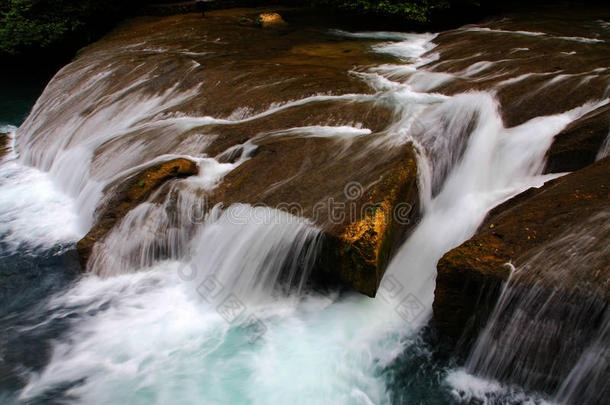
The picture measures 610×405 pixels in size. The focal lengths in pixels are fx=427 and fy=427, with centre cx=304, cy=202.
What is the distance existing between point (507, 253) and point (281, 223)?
1999mm

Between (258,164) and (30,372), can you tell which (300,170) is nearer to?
(258,164)

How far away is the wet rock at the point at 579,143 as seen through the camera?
4.15 metres

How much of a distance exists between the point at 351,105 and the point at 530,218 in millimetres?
2974

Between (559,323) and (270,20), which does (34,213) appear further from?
(270,20)

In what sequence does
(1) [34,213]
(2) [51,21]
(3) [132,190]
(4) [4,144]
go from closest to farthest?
(3) [132,190]
(1) [34,213]
(4) [4,144]
(2) [51,21]

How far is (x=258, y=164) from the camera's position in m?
4.93

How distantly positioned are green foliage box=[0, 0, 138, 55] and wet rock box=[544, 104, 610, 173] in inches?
507

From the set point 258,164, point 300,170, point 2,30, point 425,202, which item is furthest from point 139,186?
point 2,30

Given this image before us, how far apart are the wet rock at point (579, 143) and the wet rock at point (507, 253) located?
28.2 inches

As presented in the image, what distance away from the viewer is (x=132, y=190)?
513cm

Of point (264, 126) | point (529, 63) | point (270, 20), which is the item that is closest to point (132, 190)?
point (264, 126)

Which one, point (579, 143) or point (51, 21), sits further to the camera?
point (51, 21)

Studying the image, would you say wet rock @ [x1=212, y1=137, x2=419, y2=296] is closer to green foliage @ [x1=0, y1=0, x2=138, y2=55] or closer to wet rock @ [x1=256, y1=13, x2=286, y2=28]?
wet rock @ [x1=256, y1=13, x2=286, y2=28]

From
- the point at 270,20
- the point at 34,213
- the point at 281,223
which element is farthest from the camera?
the point at 270,20
